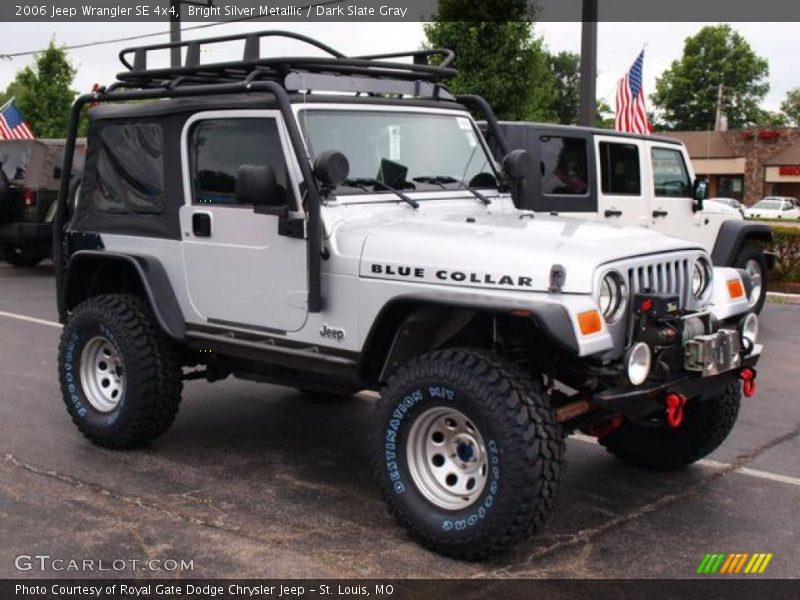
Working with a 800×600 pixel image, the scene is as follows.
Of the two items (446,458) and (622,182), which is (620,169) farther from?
(446,458)

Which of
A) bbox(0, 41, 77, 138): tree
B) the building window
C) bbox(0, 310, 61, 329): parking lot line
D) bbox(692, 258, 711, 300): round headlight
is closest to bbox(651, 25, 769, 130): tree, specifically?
the building window

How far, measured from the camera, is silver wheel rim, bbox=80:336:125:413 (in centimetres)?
573

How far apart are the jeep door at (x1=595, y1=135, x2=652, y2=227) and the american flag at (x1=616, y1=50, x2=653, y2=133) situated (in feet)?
16.5

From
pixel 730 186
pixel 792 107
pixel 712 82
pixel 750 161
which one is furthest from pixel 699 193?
pixel 792 107

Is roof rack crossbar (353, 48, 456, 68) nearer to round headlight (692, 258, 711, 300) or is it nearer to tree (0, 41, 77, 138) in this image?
round headlight (692, 258, 711, 300)

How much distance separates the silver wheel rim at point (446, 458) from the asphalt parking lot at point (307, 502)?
0.28m

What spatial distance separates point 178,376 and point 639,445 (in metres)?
2.70

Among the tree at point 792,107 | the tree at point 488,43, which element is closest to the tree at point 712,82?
the tree at point 792,107

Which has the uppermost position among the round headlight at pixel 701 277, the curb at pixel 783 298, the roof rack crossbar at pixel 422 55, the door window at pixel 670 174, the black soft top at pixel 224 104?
the roof rack crossbar at pixel 422 55

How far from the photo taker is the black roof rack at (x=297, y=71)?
5.03 m

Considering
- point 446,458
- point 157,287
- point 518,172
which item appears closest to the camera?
point 446,458

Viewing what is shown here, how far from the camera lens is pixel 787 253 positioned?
14.0m

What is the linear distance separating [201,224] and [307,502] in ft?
5.33

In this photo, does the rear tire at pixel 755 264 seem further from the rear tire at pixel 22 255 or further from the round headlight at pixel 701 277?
the rear tire at pixel 22 255
